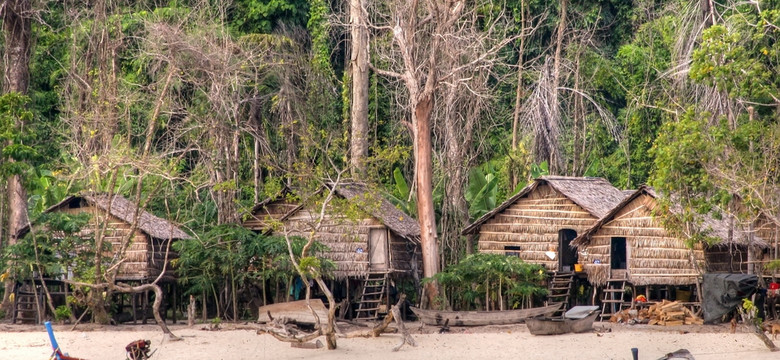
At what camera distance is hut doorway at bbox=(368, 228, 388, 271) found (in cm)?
2650

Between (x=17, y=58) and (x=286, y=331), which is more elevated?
(x=17, y=58)

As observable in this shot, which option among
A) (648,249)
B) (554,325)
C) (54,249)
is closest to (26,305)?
(54,249)

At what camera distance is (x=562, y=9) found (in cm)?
3447

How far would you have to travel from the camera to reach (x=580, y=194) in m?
27.0

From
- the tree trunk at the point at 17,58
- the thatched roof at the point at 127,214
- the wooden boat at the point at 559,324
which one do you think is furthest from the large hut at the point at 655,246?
the tree trunk at the point at 17,58

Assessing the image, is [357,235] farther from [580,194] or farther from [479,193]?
[580,194]

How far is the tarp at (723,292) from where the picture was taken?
74.7 ft

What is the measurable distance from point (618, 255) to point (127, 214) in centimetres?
1224

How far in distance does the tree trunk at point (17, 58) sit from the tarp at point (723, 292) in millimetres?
15548

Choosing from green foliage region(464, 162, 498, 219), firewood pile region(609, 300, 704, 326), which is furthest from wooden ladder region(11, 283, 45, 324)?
firewood pile region(609, 300, 704, 326)

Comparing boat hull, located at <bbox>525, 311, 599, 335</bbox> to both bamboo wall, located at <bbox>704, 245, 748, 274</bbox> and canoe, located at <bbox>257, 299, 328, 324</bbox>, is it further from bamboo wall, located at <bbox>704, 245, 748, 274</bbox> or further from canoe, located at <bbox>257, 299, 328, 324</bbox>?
bamboo wall, located at <bbox>704, 245, 748, 274</bbox>

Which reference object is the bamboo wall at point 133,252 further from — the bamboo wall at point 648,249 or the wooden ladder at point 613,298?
the bamboo wall at point 648,249

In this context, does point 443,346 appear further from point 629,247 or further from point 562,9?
point 562,9

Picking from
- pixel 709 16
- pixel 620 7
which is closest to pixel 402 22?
pixel 709 16
